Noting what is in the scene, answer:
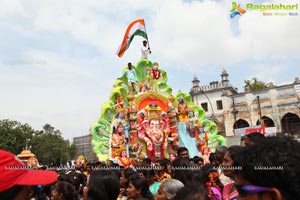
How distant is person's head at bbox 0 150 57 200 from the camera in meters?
1.55

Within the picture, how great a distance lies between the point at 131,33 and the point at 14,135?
26.1 m

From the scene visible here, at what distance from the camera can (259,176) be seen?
1.40 metres

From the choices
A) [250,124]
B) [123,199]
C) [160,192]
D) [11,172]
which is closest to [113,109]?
[123,199]

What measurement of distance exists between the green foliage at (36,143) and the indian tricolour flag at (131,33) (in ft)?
67.5

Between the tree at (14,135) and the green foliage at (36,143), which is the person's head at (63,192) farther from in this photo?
the tree at (14,135)

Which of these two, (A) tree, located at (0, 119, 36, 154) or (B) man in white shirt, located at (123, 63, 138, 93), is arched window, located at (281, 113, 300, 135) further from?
(A) tree, located at (0, 119, 36, 154)

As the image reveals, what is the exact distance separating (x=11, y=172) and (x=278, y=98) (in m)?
25.3

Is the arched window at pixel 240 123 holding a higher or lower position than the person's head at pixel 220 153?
higher

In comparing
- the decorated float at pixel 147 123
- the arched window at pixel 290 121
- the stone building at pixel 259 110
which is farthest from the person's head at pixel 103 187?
the arched window at pixel 290 121

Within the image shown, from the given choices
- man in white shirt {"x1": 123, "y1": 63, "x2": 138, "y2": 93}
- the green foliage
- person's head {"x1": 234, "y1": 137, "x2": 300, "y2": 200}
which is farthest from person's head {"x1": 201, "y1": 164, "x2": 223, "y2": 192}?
the green foliage

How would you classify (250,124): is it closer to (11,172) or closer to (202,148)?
(202,148)

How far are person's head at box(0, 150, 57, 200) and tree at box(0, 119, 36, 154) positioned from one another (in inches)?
1373

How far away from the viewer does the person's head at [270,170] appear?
4.38 ft

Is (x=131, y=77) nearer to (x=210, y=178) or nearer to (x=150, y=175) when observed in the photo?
(x=150, y=175)
